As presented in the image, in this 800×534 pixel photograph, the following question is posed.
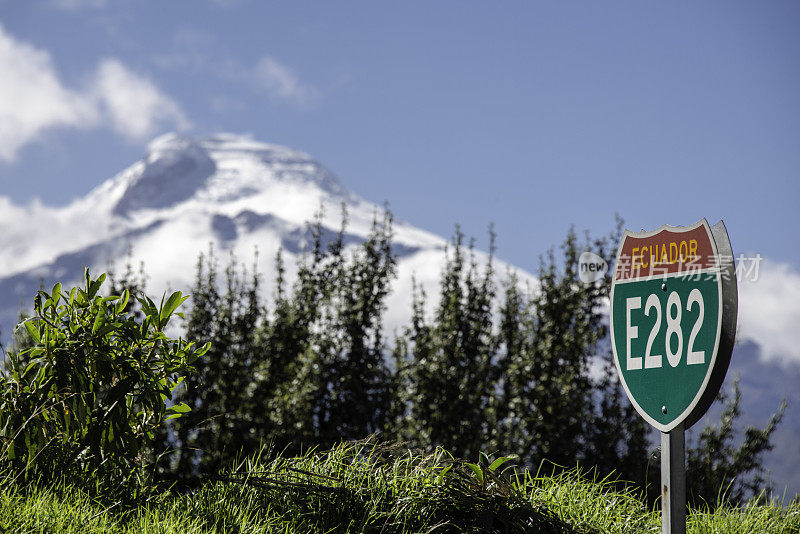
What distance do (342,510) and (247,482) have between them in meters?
0.48

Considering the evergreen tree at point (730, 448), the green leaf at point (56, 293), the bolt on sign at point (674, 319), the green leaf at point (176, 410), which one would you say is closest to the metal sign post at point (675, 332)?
the bolt on sign at point (674, 319)

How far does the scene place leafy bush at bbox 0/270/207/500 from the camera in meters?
3.77

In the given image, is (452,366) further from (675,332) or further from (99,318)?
(675,332)

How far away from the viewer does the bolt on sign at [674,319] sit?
8.77ft

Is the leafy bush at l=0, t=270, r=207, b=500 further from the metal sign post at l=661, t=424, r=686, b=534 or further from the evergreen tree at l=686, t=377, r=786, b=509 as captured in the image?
the evergreen tree at l=686, t=377, r=786, b=509

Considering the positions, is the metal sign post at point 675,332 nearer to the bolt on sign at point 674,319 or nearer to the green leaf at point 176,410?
the bolt on sign at point 674,319

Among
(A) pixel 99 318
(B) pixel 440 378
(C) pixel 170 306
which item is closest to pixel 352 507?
(C) pixel 170 306

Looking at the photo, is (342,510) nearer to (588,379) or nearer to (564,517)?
(564,517)

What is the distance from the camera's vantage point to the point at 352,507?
3.45m

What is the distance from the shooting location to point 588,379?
9.39 m

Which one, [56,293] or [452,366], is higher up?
[56,293]

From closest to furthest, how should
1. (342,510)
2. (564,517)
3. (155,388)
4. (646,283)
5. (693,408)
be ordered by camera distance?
1. (693,408)
2. (646,283)
3. (342,510)
4. (564,517)
5. (155,388)

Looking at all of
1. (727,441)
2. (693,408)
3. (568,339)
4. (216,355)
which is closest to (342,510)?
(693,408)

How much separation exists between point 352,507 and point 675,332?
1651 mm
